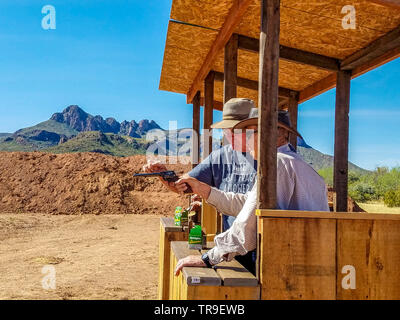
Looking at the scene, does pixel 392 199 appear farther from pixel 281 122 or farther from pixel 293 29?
pixel 281 122

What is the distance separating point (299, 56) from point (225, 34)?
1.23 metres

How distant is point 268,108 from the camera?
234 cm

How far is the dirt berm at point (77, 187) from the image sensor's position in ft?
54.0

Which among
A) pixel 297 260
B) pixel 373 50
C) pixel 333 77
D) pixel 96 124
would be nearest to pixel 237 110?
pixel 297 260

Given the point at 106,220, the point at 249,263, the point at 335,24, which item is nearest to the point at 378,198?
the point at 106,220

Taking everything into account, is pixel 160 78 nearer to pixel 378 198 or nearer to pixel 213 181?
pixel 213 181

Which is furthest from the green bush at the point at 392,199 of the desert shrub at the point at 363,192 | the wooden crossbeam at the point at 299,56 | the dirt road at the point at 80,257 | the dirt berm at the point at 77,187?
the wooden crossbeam at the point at 299,56

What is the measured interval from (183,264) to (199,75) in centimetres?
532

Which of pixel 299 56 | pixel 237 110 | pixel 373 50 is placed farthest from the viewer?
pixel 299 56

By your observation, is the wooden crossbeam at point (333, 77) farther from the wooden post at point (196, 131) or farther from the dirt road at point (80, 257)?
the dirt road at point (80, 257)

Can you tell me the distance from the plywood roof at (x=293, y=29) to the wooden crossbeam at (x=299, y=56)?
7cm

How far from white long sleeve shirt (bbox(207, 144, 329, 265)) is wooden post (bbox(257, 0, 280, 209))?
0.27 feet

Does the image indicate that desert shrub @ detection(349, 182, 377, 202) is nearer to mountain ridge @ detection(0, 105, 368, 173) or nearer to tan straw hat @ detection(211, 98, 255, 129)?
mountain ridge @ detection(0, 105, 368, 173)

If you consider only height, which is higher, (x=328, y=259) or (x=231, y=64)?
(x=231, y=64)
